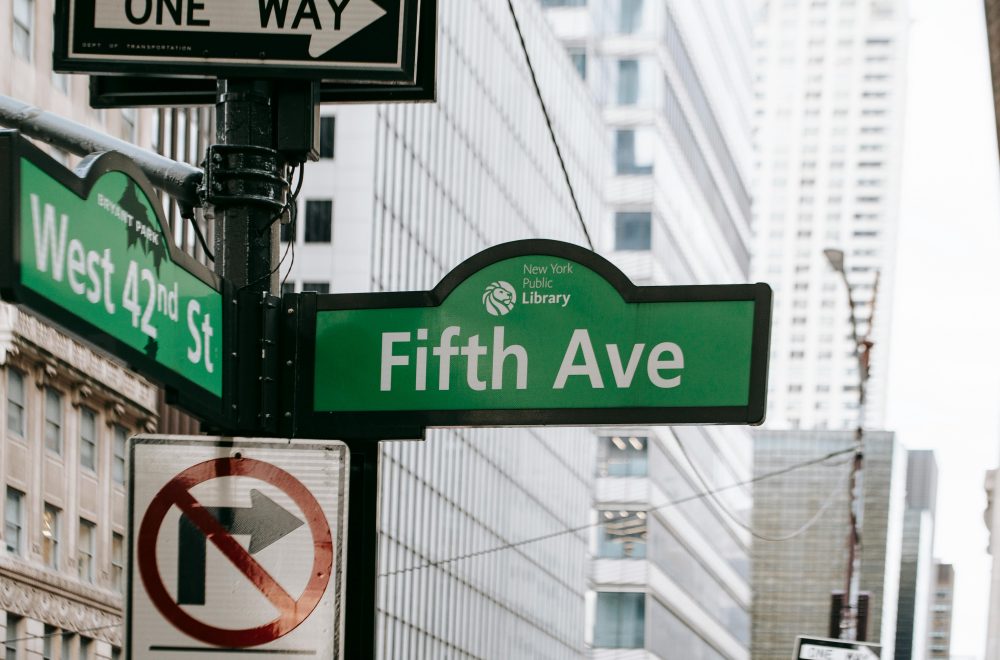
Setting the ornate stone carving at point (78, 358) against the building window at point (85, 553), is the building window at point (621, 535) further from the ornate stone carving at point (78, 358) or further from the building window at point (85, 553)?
the building window at point (85, 553)

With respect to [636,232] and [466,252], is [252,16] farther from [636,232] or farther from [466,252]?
[636,232]

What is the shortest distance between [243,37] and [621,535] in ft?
265

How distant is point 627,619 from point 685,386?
81.1 meters

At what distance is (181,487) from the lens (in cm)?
393

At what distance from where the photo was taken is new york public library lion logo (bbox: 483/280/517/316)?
438 cm

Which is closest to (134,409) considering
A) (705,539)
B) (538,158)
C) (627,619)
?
(538,158)

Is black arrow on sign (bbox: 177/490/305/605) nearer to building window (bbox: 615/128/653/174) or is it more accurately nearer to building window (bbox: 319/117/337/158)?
building window (bbox: 319/117/337/158)

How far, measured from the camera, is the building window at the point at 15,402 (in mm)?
40469

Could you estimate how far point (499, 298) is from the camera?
4387 mm

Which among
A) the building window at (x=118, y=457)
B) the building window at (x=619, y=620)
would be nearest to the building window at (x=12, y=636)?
the building window at (x=118, y=457)

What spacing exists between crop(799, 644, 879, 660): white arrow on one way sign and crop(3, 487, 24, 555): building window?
19.9m

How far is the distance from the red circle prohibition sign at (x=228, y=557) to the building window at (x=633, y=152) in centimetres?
8283

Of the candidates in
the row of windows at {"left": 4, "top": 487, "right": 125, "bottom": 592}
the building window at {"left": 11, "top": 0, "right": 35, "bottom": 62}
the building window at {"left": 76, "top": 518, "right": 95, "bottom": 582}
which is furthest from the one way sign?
the building window at {"left": 11, "top": 0, "right": 35, "bottom": 62}

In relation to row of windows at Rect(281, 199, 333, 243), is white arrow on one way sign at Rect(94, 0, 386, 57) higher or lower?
lower
